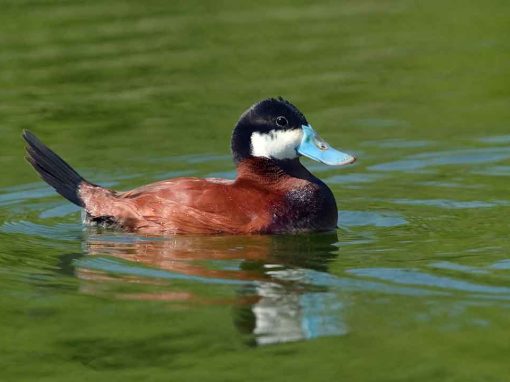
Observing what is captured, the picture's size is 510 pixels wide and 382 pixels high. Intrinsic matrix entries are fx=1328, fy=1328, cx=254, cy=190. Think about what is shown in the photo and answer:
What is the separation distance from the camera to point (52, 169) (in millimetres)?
9609

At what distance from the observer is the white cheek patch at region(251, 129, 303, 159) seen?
367 inches

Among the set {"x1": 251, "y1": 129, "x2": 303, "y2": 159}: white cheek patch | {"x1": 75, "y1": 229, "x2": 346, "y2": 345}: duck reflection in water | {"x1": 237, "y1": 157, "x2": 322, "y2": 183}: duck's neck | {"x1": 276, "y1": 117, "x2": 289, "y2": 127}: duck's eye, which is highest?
{"x1": 276, "y1": 117, "x2": 289, "y2": 127}: duck's eye

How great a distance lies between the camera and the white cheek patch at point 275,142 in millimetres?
9312

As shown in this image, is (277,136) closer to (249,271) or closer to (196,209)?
(196,209)

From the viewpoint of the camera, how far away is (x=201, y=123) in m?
12.5

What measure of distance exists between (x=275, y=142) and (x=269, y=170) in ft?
0.69

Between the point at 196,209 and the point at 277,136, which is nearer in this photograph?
the point at 196,209

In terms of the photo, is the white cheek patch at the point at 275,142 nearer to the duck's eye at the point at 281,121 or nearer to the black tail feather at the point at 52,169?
the duck's eye at the point at 281,121

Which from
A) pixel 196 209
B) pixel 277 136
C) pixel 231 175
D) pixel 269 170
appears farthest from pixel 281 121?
pixel 231 175

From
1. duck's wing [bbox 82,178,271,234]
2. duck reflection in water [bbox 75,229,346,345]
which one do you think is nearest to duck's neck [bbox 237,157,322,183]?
duck's wing [bbox 82,178,271,234]

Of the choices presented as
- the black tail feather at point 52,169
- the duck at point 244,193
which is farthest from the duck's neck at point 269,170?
the black tail feather at point 52,169

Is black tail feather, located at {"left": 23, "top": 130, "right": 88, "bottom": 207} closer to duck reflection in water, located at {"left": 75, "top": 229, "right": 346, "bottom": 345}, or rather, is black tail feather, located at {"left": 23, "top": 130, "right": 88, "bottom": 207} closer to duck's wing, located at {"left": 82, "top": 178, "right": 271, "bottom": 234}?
duck reflection in water, located at {"left": 75, "top": 229, "right": 346, "bottom": 345}

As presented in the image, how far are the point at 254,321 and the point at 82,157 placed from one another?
15.5 feet

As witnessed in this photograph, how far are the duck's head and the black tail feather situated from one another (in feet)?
3.91
